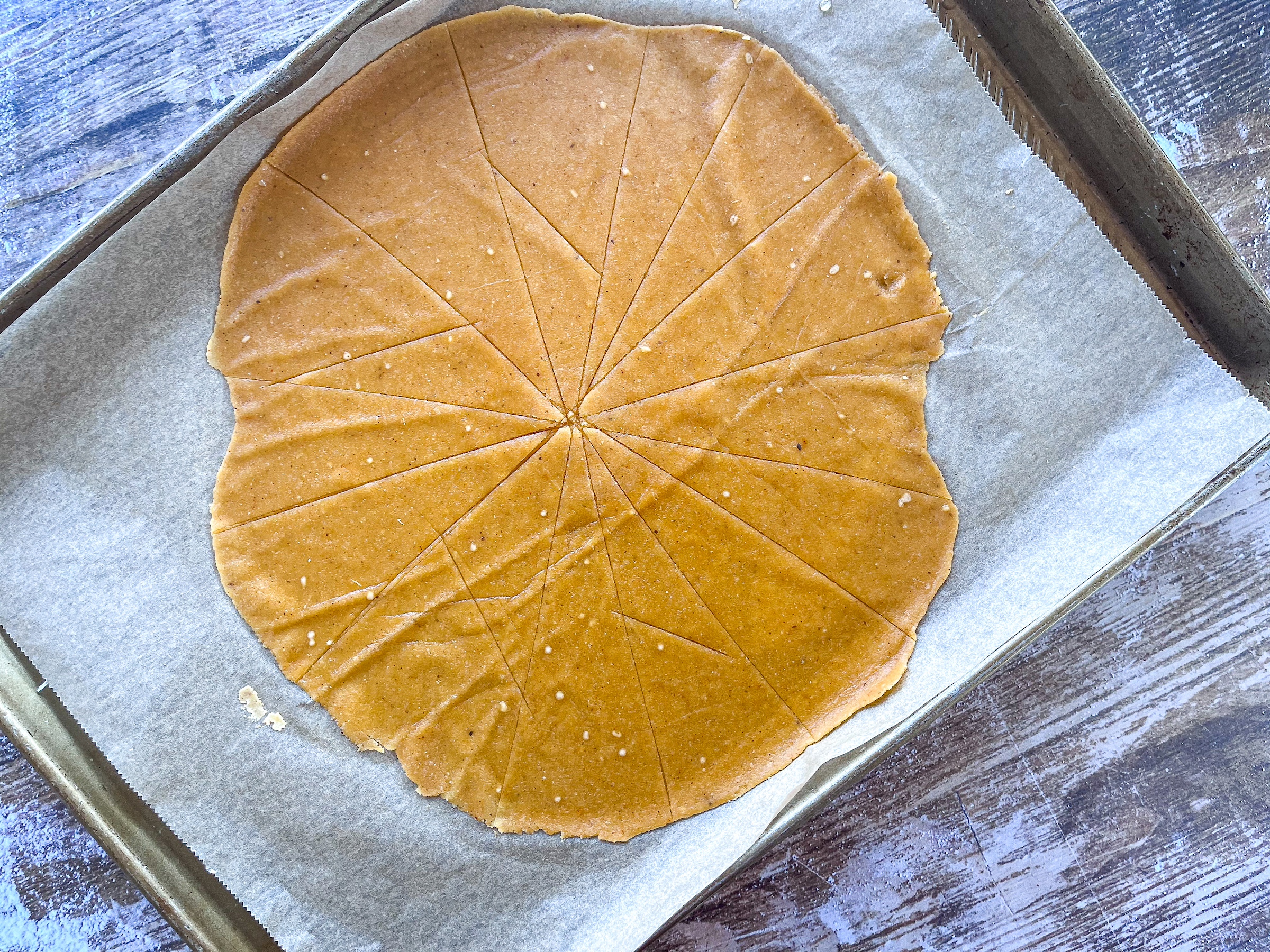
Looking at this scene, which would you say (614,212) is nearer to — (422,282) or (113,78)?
(422,282)

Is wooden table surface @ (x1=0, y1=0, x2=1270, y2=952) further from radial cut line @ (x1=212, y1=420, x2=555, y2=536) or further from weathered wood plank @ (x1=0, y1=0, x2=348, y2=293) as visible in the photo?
radial cut line @ (x1=212, y1=420, x2=555, y2=536)

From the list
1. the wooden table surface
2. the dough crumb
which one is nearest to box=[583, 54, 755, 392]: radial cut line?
the wooden table surface

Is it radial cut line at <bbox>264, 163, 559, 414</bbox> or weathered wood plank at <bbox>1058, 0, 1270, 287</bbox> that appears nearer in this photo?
radial cut line at <bbox>264, 163, 559, 414</bbox>

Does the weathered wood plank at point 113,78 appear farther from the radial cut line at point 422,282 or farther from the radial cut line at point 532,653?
the radial cut line at point 532,653

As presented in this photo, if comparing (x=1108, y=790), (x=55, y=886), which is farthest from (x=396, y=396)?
(x=1108, y=790)

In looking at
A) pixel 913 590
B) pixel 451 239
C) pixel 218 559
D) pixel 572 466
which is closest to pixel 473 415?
pixel 572 466
